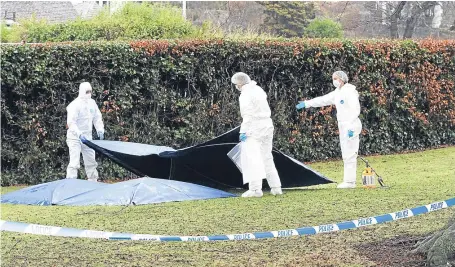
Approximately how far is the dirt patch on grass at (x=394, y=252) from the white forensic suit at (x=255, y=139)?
4017mm

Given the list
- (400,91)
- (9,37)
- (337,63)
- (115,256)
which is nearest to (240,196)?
(115,256)

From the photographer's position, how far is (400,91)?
67.5 ft

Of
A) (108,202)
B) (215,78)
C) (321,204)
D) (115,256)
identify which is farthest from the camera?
(215,78)

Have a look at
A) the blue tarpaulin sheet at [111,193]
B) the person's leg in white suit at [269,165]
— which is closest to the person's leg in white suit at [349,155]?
the person's leg in white suit at [269,165]

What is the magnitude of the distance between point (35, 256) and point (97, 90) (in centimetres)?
836

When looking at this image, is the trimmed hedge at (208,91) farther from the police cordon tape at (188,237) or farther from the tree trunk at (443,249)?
the tree trunk at (443,249)

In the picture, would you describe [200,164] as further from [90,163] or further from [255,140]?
[90,163]

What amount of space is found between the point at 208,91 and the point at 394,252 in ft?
33.9

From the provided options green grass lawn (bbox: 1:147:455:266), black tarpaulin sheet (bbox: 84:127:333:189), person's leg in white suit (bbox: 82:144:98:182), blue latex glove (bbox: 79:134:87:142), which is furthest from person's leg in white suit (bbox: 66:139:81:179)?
green grass lawn (bbox: 1:147:455:266)

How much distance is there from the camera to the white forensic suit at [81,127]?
46.6 ft

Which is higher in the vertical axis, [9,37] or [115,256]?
[9,37]

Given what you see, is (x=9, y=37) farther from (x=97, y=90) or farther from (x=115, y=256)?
(x=115, y=256)

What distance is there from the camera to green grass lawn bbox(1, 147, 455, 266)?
8.00m

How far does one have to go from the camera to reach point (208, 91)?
1781 centimetres
